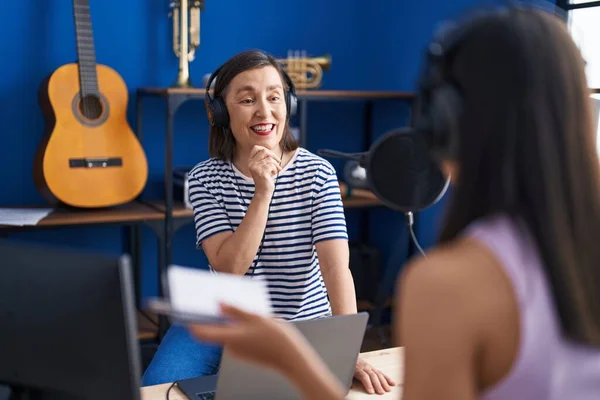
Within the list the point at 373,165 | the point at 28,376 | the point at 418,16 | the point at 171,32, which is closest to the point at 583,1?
the point at 418,16

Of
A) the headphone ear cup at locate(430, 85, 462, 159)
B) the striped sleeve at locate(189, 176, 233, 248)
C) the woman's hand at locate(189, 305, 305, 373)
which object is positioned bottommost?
the striped sleeve at locate(189, 176, 233, 248)

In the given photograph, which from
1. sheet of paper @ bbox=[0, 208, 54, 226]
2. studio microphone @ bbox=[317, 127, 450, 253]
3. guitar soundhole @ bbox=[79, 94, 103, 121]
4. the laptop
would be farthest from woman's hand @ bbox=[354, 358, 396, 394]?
guitar soundhole @ bbox=[79, 94, 103, 121]

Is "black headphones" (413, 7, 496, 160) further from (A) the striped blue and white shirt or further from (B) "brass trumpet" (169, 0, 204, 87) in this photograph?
(B) "brass trumpet" (169, 0, 204, 87)

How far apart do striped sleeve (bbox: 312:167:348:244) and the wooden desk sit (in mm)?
370

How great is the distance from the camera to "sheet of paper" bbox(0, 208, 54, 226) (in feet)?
8.12

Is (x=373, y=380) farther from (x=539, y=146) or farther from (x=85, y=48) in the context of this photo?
(x=85, y=48)

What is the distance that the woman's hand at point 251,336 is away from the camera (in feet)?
2.39

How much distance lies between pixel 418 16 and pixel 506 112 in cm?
292

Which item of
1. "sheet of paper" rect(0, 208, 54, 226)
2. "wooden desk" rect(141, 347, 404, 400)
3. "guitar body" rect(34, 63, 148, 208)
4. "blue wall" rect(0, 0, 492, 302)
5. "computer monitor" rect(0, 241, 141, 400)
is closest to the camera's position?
"computer monitor" rect(0, 241, 141, 400)

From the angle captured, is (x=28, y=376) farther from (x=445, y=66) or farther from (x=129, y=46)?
(x=129, y=46)

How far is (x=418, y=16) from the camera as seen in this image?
344 centimetres

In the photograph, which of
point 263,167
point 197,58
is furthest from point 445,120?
point 197,58

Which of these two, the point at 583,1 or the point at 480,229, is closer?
the point at 480,229

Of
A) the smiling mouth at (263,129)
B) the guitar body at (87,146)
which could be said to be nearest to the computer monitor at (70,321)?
the smiling mouth at (263,129)
